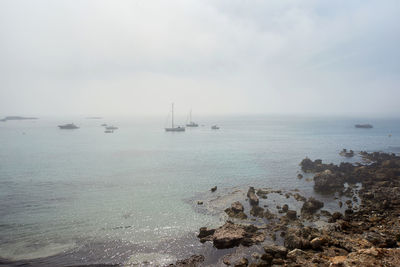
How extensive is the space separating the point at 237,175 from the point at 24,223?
1263 inches

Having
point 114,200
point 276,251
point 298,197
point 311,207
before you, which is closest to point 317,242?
point 276,251

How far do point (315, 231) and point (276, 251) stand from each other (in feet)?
16.7

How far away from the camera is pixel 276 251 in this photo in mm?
17500

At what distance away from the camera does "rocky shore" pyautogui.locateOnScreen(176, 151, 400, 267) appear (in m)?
15.9

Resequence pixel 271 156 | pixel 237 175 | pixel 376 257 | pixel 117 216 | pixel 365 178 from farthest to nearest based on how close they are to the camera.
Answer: pixel 271 156, pixel 237 175, pixel 365 178, pixel 117 216, pixel 376 257

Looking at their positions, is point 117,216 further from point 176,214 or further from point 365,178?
point 365,178

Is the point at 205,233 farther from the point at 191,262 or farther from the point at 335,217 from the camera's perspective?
the point at 335,217

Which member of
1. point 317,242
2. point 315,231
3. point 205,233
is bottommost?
point 205,233

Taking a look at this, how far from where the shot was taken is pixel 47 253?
19500 millimetres

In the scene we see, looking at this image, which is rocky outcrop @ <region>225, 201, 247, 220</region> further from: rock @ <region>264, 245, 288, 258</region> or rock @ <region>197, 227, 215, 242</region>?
rock @ <region>264, 245, 288, 258</region>

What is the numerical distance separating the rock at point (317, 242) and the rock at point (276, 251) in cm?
218

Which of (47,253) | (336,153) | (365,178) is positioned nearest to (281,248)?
(47,253)

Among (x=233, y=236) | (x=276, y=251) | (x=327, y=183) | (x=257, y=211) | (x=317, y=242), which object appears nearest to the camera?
(x=276, y=251)

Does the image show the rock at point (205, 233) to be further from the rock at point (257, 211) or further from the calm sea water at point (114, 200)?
the rock at point (257, 211)
